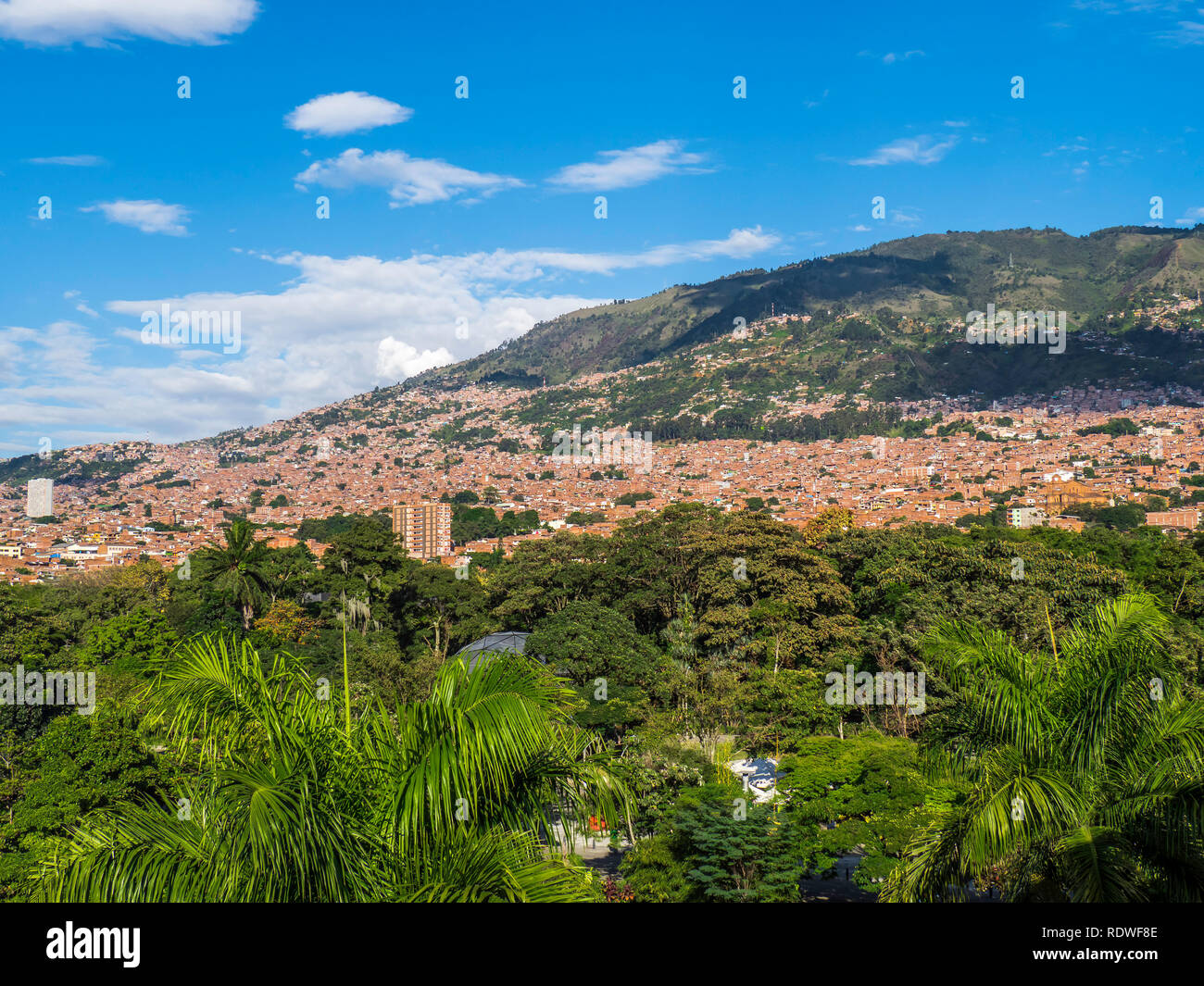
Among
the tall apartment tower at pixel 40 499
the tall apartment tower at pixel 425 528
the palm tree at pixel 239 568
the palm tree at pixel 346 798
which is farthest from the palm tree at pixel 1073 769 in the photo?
the tall apartment tower at pixel 40 499

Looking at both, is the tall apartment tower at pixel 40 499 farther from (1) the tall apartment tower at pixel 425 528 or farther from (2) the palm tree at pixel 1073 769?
(2) the palm tree at pixel 1073 769

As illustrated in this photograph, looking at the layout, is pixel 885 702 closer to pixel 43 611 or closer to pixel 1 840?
pixel 1 840

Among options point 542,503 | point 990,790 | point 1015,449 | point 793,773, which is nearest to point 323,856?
point 990,790

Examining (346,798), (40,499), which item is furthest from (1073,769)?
(40,499)

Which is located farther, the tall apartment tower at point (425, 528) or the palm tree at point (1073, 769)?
the tall apartment tower at point (425, 528)

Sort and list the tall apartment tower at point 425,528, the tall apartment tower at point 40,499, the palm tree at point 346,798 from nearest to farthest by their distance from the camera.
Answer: the palm tree at point 346,798
the tall apartment tower at point 425,528
the tall apartment tower at point 40,499

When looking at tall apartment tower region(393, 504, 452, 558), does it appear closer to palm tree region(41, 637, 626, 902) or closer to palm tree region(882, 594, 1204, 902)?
palm tree region(882, 594, 1204, 902)

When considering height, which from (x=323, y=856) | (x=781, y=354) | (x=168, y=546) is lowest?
(x=168, y=546)
